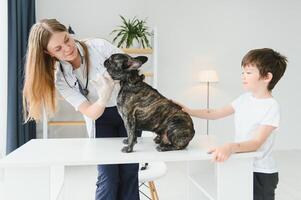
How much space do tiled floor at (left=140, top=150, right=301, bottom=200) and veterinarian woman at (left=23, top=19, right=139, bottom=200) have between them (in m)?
1.16

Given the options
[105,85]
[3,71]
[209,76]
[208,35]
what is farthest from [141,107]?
[208,35]

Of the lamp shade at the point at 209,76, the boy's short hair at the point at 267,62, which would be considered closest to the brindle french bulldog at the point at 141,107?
the boy's short hair at the point at 267,62

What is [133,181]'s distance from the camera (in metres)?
1.52

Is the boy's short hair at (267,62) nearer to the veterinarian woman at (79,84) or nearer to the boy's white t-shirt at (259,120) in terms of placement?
the boy's white t-shirt at (259,120)

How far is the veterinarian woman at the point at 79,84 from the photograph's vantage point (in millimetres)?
1263

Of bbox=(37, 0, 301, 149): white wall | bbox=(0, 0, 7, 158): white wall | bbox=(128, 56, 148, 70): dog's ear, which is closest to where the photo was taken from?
bbox=(128, 56, 148, 70): dog's ear

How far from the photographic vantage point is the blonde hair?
1.26 m

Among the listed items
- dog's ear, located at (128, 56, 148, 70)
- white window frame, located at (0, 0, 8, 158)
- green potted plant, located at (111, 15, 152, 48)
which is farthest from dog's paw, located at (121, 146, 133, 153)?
green potted plant, located at (111, 15, 152, 48)

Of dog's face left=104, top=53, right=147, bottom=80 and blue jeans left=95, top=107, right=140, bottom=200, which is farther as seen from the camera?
blue jeans left=95, top=107, right=140, bottom=200

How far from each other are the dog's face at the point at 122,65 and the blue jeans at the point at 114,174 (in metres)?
0.32

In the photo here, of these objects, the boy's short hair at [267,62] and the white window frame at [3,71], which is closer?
the boy's short hair at [267,62]

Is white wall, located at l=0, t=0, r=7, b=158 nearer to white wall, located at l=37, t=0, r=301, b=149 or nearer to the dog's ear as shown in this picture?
white wall, located at l=37, t=0, r=301, b=149

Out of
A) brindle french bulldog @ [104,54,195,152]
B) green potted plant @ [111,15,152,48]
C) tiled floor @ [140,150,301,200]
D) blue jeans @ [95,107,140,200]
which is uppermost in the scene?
green potted plant @ [111,15,152,48]

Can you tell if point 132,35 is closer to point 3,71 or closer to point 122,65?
point 3,71
